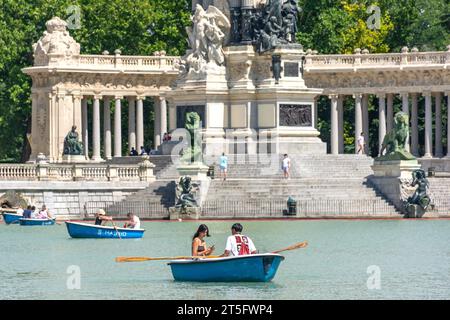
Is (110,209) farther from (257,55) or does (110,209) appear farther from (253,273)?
(253,273)

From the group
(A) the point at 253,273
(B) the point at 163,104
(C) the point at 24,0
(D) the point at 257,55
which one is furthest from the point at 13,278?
(C) the point at 24,0

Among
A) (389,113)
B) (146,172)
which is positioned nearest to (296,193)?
(146,172)

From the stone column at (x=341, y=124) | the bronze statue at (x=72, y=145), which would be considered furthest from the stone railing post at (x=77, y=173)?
the stone column at (x=341, y=124)

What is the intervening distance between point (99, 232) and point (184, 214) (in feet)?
41.4

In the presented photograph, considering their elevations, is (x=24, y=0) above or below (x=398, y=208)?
above

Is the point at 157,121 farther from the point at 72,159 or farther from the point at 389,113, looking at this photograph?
the point at 72,159

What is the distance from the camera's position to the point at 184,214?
84.2 metres

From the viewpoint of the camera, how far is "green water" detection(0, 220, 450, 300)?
4984 cm

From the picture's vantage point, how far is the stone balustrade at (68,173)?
89.8 meters

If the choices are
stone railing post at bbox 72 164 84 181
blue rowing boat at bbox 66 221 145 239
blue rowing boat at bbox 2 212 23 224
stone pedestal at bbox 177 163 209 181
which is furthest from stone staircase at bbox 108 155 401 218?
blue rowing boat at bbox 66 221 145 239
